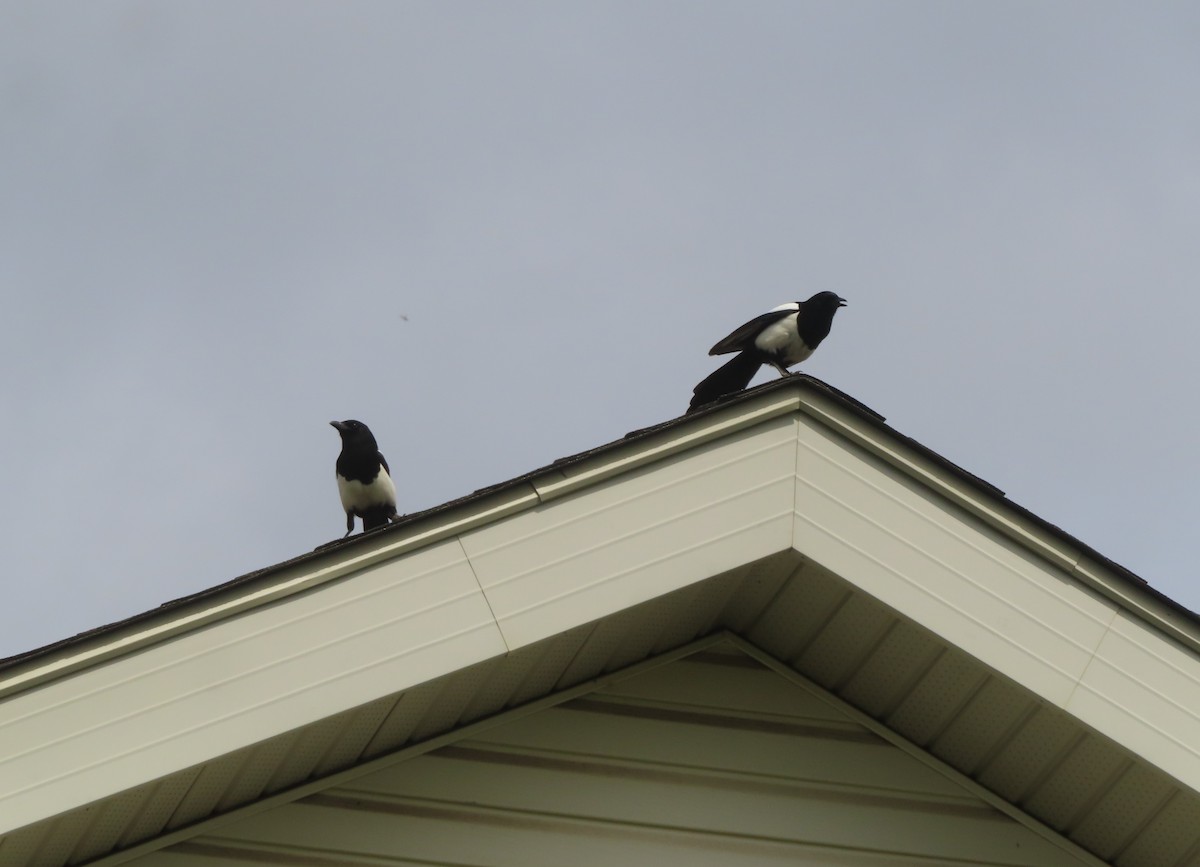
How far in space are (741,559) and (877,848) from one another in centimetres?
92

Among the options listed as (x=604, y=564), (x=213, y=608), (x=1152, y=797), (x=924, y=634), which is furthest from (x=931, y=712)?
(x=213, y=608)

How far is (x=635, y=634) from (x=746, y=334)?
13.0 feet

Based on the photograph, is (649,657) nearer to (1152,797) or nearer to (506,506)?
(506,506)

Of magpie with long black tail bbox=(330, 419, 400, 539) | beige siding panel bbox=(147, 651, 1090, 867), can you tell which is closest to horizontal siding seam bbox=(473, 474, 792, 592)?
beige siding panel bbox=(147, 651, 1090, 867)

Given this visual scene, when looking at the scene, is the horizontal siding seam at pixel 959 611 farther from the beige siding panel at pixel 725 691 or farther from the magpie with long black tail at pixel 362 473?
the magpie with long black tail at pixel 362 473

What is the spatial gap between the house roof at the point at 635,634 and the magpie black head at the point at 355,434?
4.20m

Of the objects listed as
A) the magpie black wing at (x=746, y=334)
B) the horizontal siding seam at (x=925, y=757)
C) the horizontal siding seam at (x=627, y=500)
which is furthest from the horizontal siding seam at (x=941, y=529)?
the magpie black wing at (x=746, y=334)

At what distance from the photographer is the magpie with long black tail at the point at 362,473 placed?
822 cm

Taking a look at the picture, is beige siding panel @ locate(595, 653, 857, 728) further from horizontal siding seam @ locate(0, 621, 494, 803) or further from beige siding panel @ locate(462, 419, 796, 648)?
horizontal siding seam @ locate(0, 621, 494, 803)

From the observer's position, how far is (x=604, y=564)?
388 cm

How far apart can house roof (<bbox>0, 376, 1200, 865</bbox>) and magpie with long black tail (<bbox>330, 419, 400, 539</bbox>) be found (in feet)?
13.6

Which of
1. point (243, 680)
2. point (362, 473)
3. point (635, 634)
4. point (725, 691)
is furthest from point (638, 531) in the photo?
point (362, 473)

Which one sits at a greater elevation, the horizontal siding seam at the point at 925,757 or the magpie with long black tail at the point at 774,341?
the magpie with long black tail at the point at 774,341

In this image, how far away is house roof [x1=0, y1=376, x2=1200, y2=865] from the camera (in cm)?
360
